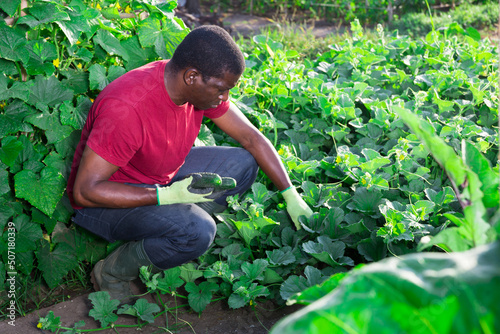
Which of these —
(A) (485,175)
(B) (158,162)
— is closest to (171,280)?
(B) (158,162)

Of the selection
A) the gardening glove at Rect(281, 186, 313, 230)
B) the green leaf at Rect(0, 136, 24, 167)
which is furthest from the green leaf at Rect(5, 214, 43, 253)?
the gardening glove at Rect(281, 186, 313, 230)

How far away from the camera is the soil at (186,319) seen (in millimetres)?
2307

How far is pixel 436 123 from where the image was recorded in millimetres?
2992

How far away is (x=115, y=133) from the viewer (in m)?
2.07

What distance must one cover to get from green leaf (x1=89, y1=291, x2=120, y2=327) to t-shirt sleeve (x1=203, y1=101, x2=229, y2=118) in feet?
3.17

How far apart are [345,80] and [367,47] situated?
54 centimetres

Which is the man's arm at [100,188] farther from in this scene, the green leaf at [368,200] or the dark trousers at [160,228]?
the green leaf at [368,200]

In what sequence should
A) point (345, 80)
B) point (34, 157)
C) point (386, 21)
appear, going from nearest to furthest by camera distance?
point (34, 157) → point (345, 80) → point (386, 21)

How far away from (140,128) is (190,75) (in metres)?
0.31

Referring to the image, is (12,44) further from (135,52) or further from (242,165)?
(242,165)

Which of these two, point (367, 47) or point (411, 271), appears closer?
point (411, 271)

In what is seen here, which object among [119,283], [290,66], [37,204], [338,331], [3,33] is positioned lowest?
[119,283]

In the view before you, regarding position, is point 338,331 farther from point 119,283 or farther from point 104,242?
point 104,242

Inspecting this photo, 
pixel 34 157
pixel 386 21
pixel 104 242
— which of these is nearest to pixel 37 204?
pixel 34 157
